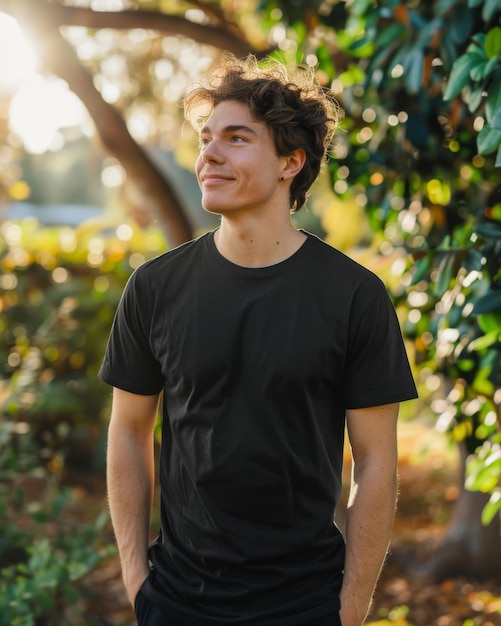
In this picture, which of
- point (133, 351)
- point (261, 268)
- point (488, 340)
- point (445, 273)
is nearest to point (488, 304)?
point (488, 340)

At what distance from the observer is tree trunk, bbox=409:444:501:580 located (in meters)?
5.16

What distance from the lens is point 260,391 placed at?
83.2 inches

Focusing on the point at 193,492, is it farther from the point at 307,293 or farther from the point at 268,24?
the point at 268,24

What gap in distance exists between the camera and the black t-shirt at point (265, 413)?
212 cm

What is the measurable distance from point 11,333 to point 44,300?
1.30 feet

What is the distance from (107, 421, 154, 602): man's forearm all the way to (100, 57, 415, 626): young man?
0.09 meters

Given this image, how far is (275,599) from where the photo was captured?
212cm

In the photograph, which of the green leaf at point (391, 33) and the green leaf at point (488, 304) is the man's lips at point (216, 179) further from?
the green leaf at point (391, 33)

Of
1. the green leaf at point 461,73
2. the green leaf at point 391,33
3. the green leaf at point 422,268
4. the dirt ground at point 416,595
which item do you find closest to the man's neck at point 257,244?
the green leaf at point 461,73

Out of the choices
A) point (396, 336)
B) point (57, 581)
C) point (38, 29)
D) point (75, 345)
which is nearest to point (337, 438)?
point (396, 336)

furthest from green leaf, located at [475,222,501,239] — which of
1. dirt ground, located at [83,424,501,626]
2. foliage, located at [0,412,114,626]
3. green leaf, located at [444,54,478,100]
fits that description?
foliage, located at [0,412,114,626]

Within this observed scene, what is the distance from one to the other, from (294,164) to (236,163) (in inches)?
8.9

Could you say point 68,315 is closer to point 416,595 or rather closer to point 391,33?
point 416,595

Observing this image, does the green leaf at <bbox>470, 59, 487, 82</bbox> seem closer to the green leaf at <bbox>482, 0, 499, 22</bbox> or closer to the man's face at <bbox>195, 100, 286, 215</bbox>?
the green leaf at <bbox>482, 0, 499, 22</bbox>
